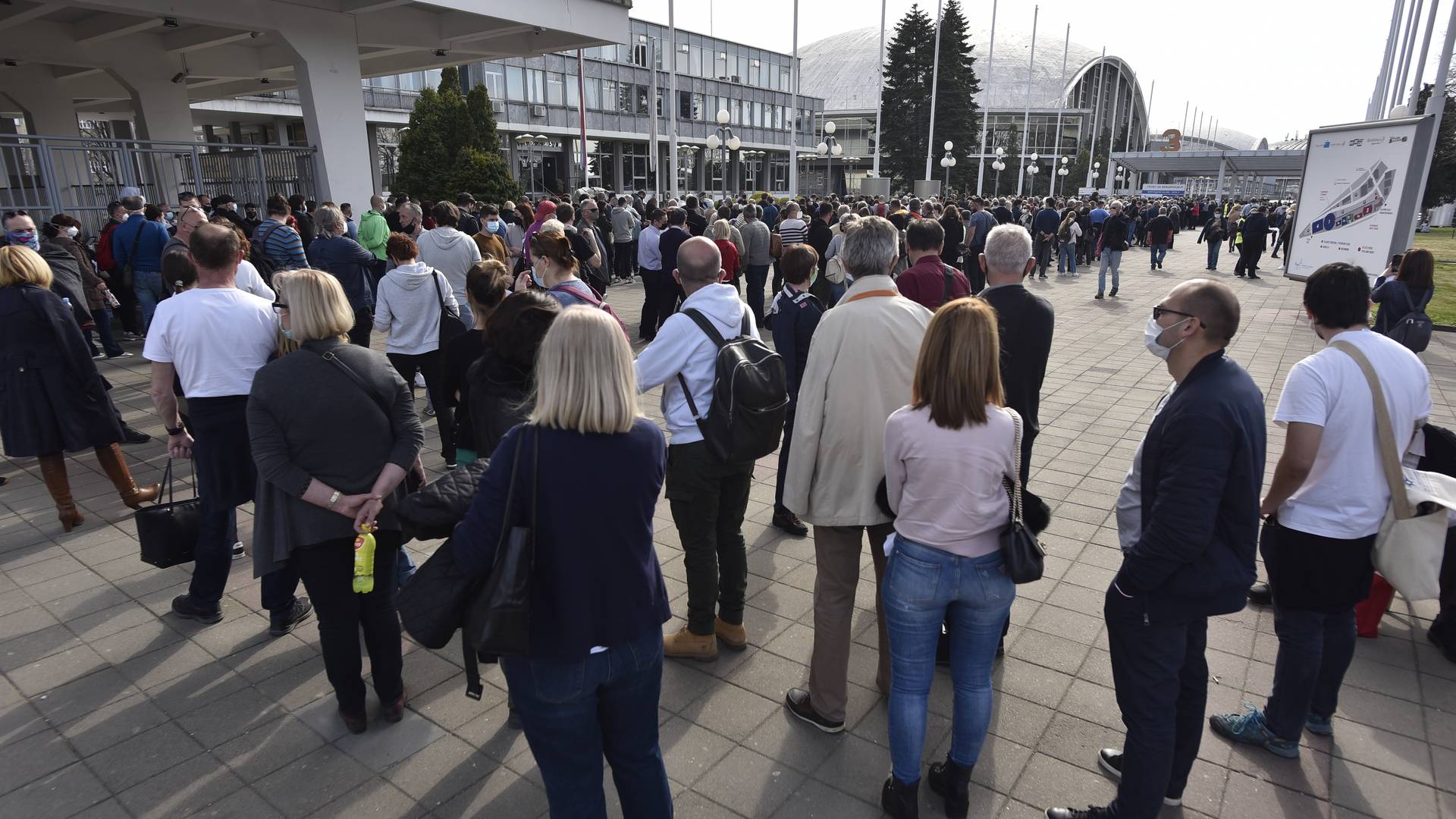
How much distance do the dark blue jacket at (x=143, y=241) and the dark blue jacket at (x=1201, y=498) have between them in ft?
37.6

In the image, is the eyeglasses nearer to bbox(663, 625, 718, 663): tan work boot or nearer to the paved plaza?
the paved plaza

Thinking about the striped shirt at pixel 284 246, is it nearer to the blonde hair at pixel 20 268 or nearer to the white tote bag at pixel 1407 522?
the blonde hair at pixel 20 268

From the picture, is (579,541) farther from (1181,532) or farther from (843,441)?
(1181,532)

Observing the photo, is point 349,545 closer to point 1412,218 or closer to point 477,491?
point 477,491

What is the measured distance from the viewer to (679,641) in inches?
149

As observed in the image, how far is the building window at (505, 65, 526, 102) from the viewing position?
1588 inches

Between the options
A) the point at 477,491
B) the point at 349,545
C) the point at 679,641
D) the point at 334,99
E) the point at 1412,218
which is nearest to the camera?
the point at 477,491

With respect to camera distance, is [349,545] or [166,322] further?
[166,322]

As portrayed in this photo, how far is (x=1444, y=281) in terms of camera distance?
20.9 m

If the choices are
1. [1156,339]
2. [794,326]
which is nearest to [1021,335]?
[1156,339]

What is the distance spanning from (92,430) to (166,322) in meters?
2.21

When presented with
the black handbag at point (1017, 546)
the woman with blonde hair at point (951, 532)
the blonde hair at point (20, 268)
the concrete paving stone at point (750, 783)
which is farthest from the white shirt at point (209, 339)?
the black handbag at point (1017, 546)

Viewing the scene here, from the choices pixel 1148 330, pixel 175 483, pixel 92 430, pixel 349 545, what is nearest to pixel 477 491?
pixel 349 545

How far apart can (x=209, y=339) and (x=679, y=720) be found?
288cm
